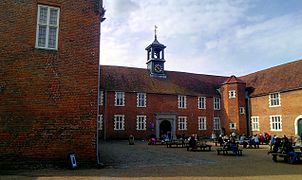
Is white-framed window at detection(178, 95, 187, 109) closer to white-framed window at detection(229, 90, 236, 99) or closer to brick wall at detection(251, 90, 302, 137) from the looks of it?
white-framed window at detection(229, 90, 236, 99)

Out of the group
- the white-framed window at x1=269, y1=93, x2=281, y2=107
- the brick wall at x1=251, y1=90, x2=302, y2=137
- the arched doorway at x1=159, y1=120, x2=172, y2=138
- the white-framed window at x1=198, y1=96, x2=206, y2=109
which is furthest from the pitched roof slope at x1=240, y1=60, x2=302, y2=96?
the arched doorway at x1=159, y1=120, x2=172, y2=138

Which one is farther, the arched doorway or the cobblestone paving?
the arched doorway

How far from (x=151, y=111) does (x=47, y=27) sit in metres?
25.3

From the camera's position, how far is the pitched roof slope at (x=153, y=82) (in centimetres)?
3603

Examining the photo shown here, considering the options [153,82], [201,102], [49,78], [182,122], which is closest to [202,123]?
[201,102]

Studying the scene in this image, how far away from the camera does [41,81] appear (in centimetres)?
1212

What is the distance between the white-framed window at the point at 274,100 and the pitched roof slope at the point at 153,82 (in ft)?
28.3

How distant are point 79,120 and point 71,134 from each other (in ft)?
2.33

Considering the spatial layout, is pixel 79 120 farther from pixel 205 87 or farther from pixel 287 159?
pixel 205 87

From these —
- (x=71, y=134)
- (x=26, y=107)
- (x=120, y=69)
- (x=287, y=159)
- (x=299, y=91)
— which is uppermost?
(x=120, y=69)

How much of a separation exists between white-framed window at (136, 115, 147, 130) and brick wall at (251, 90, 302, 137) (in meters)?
15.2

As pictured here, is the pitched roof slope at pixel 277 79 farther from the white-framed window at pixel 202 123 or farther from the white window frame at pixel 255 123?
the white-framed window at pixel 202 123

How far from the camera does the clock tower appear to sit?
40.0 metres

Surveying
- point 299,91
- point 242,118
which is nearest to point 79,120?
point 299,91
